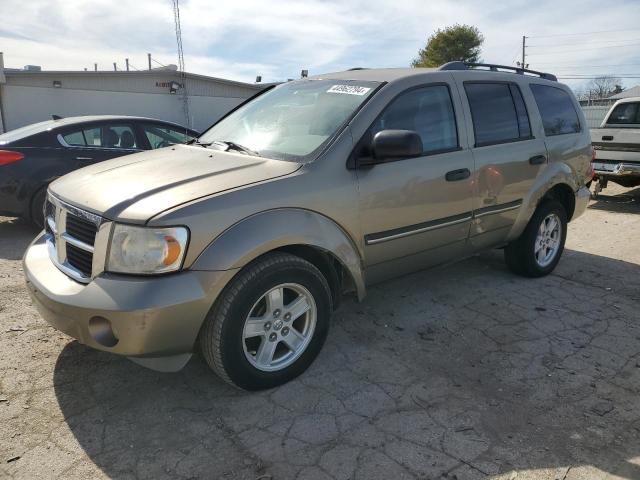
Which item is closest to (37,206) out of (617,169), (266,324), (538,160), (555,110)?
(266,324)

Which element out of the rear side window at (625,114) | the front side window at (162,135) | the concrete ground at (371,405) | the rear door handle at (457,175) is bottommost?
the concrete ground at (371,405)

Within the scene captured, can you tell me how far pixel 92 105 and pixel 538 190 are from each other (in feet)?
64.7

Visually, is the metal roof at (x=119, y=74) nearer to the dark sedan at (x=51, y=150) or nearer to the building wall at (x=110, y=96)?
the building wall at (x=110, y=96)

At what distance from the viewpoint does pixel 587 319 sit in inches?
161

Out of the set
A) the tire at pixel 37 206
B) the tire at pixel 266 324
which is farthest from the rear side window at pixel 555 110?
the tire at pixel 37 206

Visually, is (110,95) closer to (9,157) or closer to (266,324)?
(9,157)

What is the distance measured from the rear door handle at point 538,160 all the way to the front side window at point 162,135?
479cm

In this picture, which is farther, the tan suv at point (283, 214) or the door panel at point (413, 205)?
the door panel at point (413, 205)

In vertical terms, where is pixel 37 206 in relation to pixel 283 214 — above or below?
below

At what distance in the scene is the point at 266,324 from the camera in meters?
2.90

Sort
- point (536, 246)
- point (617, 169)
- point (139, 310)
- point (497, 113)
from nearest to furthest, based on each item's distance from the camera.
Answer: point (139, 310) < point (497, 113) < point (536, 246) < point (617, 169)

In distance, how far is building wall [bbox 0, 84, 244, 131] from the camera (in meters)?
18.5

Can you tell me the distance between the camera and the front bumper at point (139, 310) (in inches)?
95.1

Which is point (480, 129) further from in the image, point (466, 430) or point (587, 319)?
point (466, 430)
